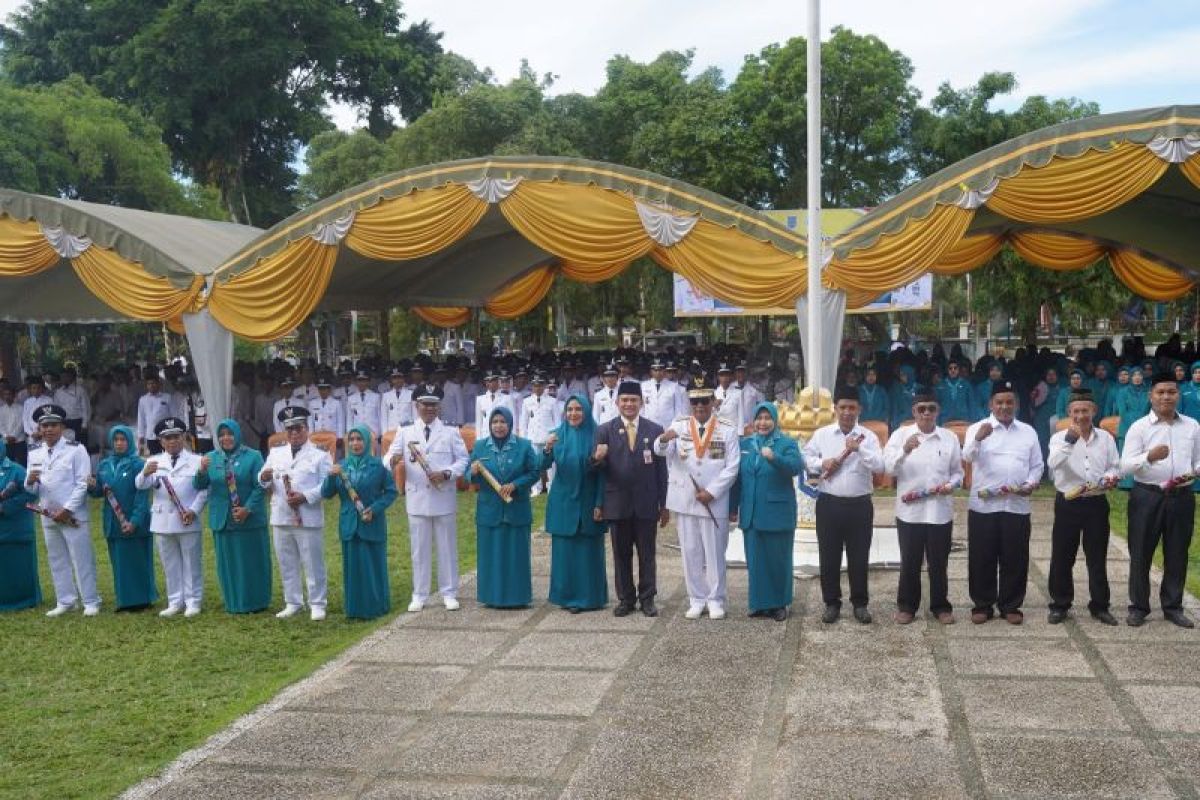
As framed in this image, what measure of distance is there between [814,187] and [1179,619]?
4.09 meters

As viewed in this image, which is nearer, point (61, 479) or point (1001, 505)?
point (1001, 505)

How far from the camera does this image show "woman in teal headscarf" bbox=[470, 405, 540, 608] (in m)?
7.97

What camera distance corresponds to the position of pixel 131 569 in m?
8.35

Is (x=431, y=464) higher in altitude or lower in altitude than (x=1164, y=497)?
higher

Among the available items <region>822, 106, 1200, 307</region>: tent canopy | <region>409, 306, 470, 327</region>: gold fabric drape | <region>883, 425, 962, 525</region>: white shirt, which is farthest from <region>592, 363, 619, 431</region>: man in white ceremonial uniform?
<region>409, 306, 470, 327</region>: gold fabric drape

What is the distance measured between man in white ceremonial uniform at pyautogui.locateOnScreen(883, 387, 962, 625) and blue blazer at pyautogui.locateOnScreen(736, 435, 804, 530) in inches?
25.2

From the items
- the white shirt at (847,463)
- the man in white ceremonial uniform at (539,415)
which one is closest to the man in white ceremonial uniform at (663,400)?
the man in white ceremonial uniform at (539,415)

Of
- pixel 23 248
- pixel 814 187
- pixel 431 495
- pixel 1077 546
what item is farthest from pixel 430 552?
pixel 23 248

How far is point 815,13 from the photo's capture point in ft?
28.4

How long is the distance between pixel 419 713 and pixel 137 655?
245 cm

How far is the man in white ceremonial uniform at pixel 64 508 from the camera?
8.34 metres

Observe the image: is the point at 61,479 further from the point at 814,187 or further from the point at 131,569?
the point at 814,187

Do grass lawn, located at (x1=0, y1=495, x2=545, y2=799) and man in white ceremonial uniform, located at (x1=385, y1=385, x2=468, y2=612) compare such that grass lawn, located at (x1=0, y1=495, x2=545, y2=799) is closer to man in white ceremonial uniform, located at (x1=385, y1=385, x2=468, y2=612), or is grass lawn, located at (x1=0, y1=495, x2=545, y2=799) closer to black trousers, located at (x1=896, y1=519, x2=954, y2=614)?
man in white ceremonial uniform, located at (x1=385, y1=385, x2=468, y2=612)

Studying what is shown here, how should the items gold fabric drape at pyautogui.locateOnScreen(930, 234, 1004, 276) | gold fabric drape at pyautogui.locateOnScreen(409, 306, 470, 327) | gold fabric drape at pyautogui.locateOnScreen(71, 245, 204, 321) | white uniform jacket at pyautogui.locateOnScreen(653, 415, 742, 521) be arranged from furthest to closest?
gold fabric drape at pyautogui.locateOnScreen(409, 306, 470, 327) → gold fabric drape at pyautogui.locateOnScreen(930, 234, 1004, 276) → gold fabric drape at pyautogui.locateOnScreen(71, 245, 204, 321) → white uniform jacket at pyautogui.locateOnScreen(653, 415, 742, 521)
